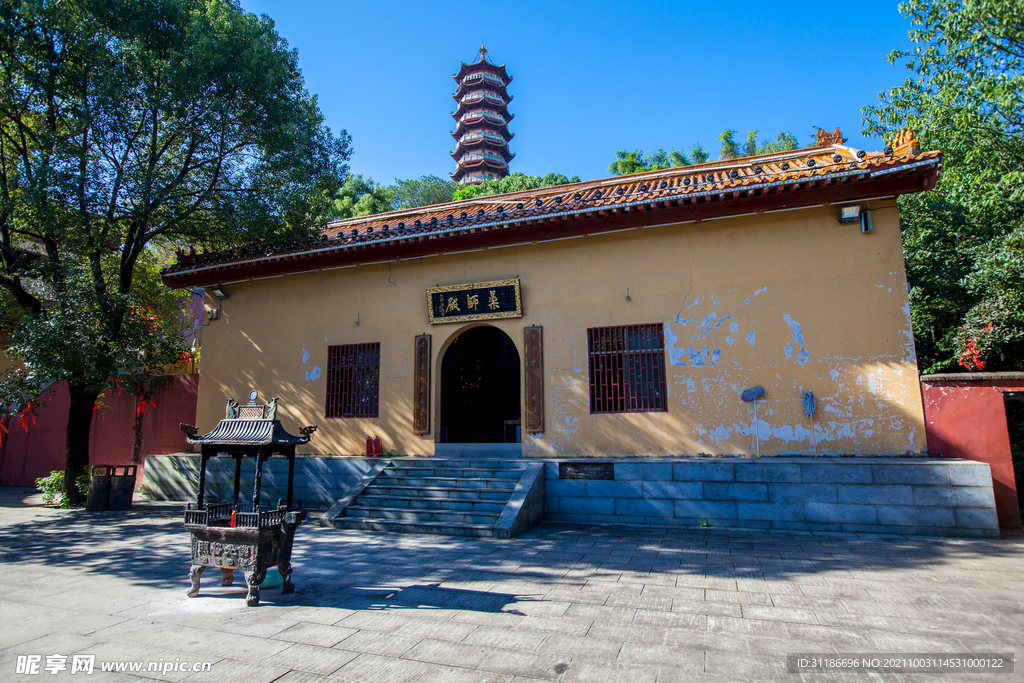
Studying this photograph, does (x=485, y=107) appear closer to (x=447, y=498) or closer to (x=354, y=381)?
(x=354, y=381)

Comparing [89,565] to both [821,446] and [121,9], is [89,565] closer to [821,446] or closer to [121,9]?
[121,9]

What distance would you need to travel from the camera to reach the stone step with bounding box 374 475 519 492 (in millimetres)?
7619

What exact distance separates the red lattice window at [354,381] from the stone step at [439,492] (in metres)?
1.79

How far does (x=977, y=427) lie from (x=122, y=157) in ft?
40.5

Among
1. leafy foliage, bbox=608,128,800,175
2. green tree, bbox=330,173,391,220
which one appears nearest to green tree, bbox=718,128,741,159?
leafy foliage, bbox=608,128,800,175

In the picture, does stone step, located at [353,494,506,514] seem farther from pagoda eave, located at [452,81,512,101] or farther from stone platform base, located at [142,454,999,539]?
pagoda eave, located at [452,81,512,101]

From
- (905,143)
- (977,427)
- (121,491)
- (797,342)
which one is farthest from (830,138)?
(121,491)

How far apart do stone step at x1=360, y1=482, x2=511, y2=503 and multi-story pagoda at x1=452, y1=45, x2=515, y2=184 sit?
34.4 m

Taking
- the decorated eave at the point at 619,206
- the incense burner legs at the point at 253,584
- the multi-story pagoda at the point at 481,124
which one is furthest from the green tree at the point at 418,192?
the incense burner legs at the point at 253,584

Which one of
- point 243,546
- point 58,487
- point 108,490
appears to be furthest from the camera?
point 58,487

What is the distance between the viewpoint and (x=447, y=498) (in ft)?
24.6

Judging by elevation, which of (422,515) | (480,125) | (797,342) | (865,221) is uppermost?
(480,125)

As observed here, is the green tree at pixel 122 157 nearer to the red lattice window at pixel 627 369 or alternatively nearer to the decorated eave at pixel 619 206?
the decorated eave at pixel 619 206

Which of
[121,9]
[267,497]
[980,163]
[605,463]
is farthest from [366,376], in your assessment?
[980,163]
